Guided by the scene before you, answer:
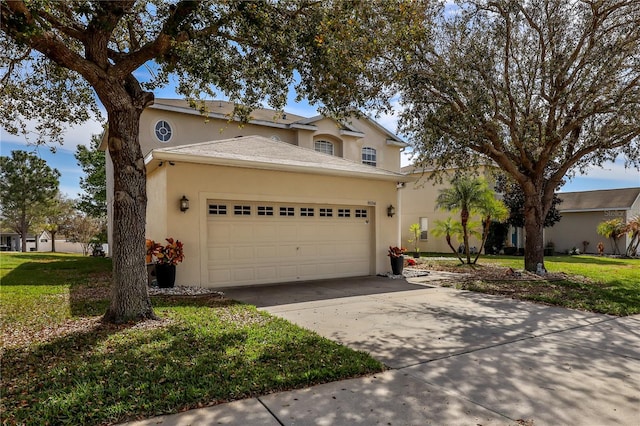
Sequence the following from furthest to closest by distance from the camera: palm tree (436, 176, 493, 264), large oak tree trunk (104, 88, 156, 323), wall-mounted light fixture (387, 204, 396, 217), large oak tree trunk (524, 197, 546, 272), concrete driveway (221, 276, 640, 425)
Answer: palm tree (436, 176, 493, 264) → large oak tree trunk (524, 197, 546, 272) → wall-mounted light fixture (387, 204, 396, 217) → large oak tree trunk (104, 88, 156, 323) → concrete driveway (221, 276, 640, 425)

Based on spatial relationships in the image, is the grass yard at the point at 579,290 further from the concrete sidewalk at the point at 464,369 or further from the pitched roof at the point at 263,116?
the pitched roof at the point at 263,116

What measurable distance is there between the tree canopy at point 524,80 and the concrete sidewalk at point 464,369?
5.28 m

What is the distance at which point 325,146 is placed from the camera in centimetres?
2036

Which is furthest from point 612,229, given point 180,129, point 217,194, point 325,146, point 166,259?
point 166,259

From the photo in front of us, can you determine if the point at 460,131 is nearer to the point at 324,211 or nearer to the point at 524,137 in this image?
the point at 524,137

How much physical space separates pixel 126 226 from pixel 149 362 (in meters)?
2.50

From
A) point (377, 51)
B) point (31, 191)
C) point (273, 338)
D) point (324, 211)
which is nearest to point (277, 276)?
point (324, 211)

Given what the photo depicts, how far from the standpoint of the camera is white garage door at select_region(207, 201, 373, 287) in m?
10.1

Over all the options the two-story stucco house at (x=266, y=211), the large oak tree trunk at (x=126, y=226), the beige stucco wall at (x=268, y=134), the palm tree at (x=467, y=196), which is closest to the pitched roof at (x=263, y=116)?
the beige stucco wall at (x=268, y=134)

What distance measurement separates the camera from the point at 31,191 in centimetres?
3147

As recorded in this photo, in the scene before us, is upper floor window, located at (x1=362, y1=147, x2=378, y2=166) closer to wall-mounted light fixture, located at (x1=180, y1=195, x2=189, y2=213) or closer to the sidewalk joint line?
wall-mounted light fixture, located at (x1=180, y1=195, x2=189, y2=213)

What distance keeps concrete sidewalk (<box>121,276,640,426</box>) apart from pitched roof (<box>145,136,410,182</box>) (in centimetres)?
357

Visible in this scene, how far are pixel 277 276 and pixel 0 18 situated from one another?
7.85 meters

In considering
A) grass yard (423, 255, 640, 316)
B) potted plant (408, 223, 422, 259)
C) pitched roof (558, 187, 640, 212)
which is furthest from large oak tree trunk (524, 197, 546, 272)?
pitched roof (558, 187, 640, 212)
